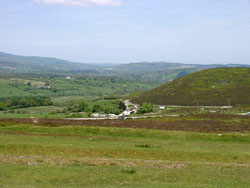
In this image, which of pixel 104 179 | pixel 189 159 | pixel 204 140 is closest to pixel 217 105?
pixel 204 140

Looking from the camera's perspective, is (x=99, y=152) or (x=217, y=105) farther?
(x=217, y=105)

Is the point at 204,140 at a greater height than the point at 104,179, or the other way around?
the point at 104,179

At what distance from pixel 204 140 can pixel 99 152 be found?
77.9ft

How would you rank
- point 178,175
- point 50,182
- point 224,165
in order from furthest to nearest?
1. point 224,165
2. point 178,175
3. point 50,182

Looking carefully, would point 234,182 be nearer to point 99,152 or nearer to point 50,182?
point 50,182

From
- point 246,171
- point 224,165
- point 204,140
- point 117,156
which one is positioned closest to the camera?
point 246,171

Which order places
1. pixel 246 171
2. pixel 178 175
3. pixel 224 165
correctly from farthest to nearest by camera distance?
pixel 224 165 < pixel 246 171 < pixel 178 175

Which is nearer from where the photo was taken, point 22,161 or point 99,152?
point 22,161

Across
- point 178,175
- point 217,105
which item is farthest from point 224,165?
point 217,105

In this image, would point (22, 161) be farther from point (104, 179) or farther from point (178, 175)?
point (178, 175)

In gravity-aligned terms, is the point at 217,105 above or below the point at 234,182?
below

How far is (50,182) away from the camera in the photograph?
2041 cm

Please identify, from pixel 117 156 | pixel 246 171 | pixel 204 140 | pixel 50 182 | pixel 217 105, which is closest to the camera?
pixel 50 182

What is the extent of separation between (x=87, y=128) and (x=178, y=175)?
36970mm
